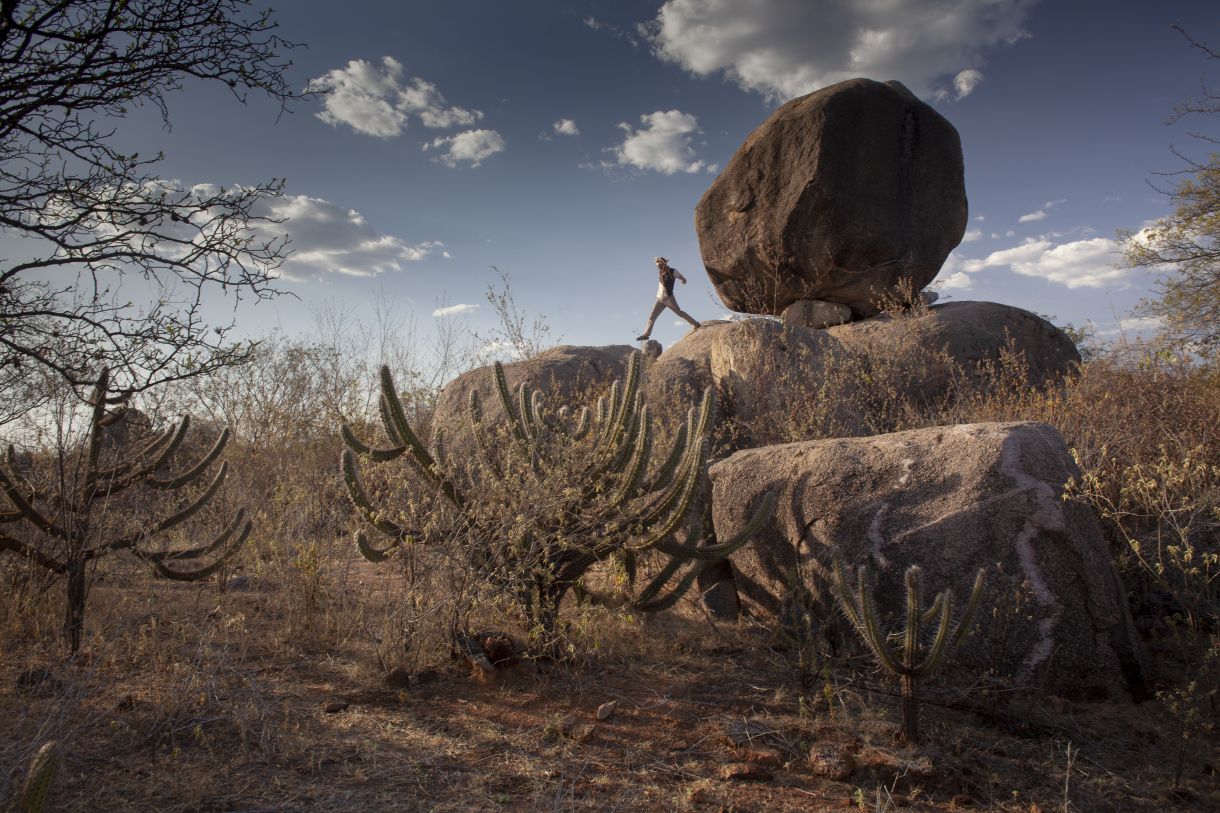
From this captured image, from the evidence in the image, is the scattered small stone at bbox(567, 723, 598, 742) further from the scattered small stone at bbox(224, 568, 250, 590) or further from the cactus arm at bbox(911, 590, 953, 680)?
the scattered small stone at bbox(224, 568, 250, 590)

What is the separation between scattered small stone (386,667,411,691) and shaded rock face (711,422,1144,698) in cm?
212

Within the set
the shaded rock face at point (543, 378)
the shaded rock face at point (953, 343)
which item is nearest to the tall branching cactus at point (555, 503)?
the shaded rock face at point (543, 378)

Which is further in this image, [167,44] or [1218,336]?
[1218,336]

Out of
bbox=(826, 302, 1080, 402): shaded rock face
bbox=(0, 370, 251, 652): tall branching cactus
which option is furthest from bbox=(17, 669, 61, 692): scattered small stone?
bbox=(826, 302, 1080, 402): shaded rock face

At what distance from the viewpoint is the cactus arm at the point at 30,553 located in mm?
3998

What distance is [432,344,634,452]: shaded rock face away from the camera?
7.77 metres

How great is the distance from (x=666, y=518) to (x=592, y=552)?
68 centimetres

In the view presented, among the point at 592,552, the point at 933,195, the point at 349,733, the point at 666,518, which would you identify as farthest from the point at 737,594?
the point at 933,195

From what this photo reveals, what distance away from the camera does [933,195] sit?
396 inches

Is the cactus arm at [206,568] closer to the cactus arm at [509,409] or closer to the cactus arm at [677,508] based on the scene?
the cactus arm at [509,409]

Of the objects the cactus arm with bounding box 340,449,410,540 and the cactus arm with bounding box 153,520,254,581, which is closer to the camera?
the cactus arm with bounding box 340,449,410,540

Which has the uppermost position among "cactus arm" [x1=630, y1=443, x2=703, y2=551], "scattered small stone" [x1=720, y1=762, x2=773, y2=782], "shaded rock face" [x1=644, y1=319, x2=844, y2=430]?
"shaded rock face" [x1=644, y1=319, x2=844, y2=430]

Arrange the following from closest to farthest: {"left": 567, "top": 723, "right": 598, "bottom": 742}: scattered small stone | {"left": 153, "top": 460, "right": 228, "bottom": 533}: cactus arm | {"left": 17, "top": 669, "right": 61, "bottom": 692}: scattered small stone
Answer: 1. {"left": 567, "top": 723, "right": 598, "bottom": 742}: scattered small stone
2. {"left": 17, "top": 669, "right": 61, "bottom": 692}: scattered small stone
3. {"left": 153, "top": 460, "right": 228, "bottom": 533}: cactus arm

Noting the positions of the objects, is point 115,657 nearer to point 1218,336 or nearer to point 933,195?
point 933,195
